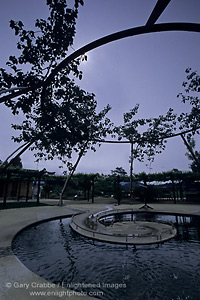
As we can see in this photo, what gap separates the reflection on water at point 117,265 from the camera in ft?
15.9

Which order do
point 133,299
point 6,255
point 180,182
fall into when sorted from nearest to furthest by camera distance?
point 133,299, point 6,255, point 180,182

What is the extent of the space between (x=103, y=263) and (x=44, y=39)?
1102 centimetres

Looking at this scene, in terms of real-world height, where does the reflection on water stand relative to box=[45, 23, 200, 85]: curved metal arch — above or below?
below

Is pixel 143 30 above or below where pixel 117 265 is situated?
above

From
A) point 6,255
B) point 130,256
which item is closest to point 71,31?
point 6,255

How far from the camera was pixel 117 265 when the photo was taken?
6.41 meters

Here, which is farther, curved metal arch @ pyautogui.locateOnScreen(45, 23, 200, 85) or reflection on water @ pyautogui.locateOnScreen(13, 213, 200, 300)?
reflection on water @ pyautogui.locateOnScreen(13, 213, 200, 300)

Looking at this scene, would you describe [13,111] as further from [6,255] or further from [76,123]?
[6,255]

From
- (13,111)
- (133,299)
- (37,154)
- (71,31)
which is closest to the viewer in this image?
(133,299)

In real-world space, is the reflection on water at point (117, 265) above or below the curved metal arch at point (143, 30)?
below

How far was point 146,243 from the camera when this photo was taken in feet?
28.9

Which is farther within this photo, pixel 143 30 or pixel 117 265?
pixel 117 265

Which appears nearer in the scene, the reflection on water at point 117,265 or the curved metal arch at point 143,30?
the curved metal arch at point 143,30

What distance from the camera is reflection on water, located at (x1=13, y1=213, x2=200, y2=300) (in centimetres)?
485
